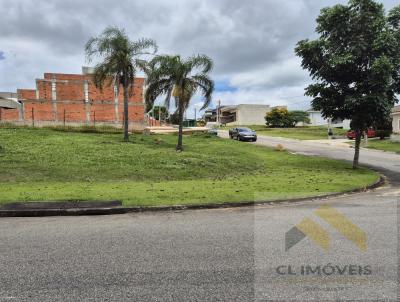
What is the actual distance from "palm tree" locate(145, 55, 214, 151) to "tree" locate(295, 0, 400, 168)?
8.11 metres

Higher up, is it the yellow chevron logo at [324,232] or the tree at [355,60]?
the tree at [355,60]

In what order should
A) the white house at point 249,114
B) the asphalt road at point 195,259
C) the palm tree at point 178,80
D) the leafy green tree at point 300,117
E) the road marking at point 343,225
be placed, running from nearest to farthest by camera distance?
the asphalt road at point 195,259, the road marking at point 343,225, the palm tree at point 178,80, the leafy green tree at point 300,117, the white house at point 249,114

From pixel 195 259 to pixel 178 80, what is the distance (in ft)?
74.0

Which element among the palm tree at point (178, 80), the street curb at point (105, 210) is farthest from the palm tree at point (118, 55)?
the street curb at point (105, 210)

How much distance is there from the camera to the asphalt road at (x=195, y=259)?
4.82 m

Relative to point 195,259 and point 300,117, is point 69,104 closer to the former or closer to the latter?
point 195,259

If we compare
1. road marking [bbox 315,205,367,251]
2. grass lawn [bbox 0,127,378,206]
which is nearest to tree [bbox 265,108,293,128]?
grass lawn [bbox 0,127,378,206]

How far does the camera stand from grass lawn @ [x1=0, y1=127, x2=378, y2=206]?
12633 millimetres

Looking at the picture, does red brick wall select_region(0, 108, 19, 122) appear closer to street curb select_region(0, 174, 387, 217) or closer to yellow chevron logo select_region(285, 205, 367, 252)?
street curb select_region(0, 174, 387, 217)

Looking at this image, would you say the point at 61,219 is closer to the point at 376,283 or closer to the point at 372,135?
the point at 376,283

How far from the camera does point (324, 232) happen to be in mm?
7820

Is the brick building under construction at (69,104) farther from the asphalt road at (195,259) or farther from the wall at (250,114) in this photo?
the wall at (250,114)

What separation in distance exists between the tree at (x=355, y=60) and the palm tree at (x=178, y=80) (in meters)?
8.11

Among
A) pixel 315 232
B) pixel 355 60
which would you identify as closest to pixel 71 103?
pixel 355 60
